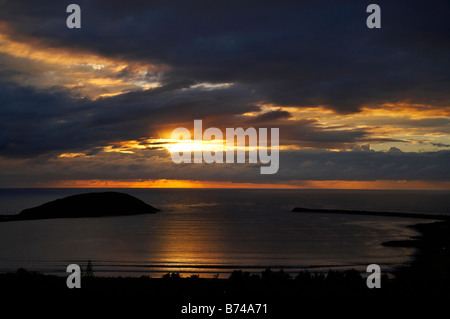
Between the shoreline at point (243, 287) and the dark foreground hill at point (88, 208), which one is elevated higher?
the shoreline at point (243, 287)

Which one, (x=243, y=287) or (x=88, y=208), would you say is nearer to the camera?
(x=243, y=287)

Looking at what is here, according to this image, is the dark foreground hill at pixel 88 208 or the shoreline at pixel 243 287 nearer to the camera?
the shoreline at pixel 243 287

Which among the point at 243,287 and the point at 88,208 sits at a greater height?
the point at 243,287

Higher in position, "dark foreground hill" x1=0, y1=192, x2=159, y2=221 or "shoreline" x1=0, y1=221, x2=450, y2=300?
"shoreline" x1=0, y1=221, x2=450, y2=300

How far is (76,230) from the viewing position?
251 feet

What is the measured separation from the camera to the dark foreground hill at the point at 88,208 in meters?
109

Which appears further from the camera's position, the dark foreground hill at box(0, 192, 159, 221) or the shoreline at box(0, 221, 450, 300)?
the dark foreground hill at box(0, 192, 159, 221)

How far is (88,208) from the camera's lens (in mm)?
116812

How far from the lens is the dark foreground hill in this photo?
10912cm
